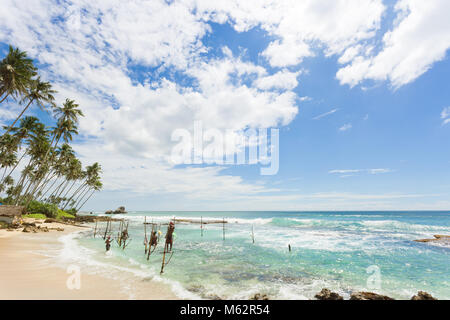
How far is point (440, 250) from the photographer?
2231 cm

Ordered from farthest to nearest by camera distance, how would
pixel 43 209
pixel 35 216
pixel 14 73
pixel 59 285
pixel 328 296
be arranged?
pixel 43 209 → pixel 35 216 → pixel 14 73 → pixel 328 296 → pixel 59 285

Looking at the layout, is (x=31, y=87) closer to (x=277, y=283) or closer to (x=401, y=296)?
(x=277, y=283)

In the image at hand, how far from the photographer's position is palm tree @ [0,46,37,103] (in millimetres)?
21250

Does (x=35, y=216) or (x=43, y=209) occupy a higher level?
(x=43, y=209)

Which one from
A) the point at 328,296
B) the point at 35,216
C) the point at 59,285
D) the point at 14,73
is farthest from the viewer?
the point at 35,216

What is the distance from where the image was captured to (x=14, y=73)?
21500mm

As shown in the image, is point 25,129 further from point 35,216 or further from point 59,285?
point 59,285

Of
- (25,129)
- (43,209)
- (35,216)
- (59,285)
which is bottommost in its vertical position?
(35,216)

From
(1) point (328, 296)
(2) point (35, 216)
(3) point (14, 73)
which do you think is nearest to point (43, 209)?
(2) point (35, 216)

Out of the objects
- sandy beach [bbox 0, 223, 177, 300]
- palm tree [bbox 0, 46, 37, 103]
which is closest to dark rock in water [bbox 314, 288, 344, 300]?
sandy beach [bbox 0, 223, 177, 300]

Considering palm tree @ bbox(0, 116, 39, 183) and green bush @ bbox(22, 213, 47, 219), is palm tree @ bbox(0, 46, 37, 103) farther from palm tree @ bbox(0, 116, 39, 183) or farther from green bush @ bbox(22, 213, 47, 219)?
green bush @ bbox(22, 213, 47, 219)
